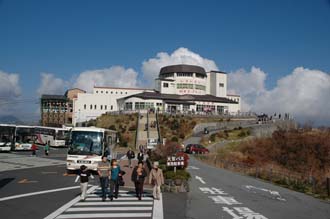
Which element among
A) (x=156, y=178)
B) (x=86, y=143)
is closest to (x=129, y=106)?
(x=86, y=143)

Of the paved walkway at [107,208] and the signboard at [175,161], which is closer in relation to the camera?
the paved walkway at [107,208]

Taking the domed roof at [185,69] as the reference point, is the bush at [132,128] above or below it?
below

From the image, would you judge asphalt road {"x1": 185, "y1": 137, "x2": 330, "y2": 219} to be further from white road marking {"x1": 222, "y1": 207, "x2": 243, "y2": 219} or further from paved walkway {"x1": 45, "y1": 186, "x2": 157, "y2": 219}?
paved walkway {"x1": 45, "y1": 186, "x2": 157, "y2": 219}

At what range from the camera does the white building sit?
79125mm

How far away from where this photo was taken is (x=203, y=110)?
8012cm

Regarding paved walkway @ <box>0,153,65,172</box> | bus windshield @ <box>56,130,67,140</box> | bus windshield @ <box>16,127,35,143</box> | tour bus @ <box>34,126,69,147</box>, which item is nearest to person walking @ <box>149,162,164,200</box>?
paved walkway @ <box>0,153,65,172</box>

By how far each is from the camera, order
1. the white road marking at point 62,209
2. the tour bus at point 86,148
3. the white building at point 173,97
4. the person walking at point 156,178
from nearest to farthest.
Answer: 1. the white road marking at point 62,209
2. the person walking at point 156,178
3. the tour bus at point 86,148
4. the white building at point 173,97

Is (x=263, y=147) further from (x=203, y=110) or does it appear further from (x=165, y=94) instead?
(x=165, y=94)

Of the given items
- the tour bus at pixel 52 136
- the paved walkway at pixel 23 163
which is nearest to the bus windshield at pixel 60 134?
the tour bus at pixel 52 136

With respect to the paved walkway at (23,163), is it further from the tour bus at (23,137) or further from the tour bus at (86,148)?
the tour bus at (23,137)

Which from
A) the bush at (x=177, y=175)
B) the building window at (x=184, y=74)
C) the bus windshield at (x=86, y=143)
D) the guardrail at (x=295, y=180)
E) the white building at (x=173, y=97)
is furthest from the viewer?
the building window at (x=184, y=74)

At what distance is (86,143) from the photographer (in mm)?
24047

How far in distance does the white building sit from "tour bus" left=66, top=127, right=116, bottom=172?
5153 centimetres

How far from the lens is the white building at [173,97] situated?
79125 mm
